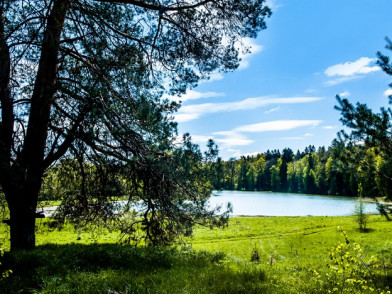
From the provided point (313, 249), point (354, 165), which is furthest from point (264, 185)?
point (354, 165)

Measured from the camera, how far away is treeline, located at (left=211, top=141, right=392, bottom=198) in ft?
19.9

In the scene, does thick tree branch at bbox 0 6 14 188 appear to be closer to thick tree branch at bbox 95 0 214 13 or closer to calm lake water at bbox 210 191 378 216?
thick tree branch at bbox 95 0 214 13

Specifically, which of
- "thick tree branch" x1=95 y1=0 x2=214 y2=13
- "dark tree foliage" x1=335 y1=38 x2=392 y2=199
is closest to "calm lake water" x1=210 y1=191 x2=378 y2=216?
"dark tree foliage" x1=335 y1=38 x2=392 y2=199

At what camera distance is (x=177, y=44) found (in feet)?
22.7

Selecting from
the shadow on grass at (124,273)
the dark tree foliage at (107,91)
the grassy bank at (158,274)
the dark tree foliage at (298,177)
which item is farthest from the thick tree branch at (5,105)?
the dark tree foliage at (298,177)

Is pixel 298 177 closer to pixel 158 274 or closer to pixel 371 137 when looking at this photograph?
pixel 371 137

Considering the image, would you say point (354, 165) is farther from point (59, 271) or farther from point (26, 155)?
Result: point (26, 155)

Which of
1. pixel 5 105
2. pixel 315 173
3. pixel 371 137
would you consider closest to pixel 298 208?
pixel 371 137

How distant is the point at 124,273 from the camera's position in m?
4.60

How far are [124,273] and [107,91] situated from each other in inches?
133

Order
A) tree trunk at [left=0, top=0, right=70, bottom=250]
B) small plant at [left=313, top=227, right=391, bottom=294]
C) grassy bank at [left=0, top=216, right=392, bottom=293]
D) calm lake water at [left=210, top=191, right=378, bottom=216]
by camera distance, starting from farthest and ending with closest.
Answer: calm lake water at [left=210, top=191, right=378, bottom=216], tree trunk at [left=0, top=0, right=70, bottom=250], grassy bank at [left=0, top=216, right=392, bottom=293], small plant at [left=313, top=227, right=391, bottom=294]

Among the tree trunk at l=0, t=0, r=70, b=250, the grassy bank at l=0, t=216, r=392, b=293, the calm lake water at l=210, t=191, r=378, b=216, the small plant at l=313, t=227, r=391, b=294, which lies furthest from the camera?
the calm lake water at l=210, t=191, r=378, b=216

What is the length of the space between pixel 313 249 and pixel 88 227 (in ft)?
53.2

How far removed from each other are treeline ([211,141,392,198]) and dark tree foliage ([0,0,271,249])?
2.85ft
